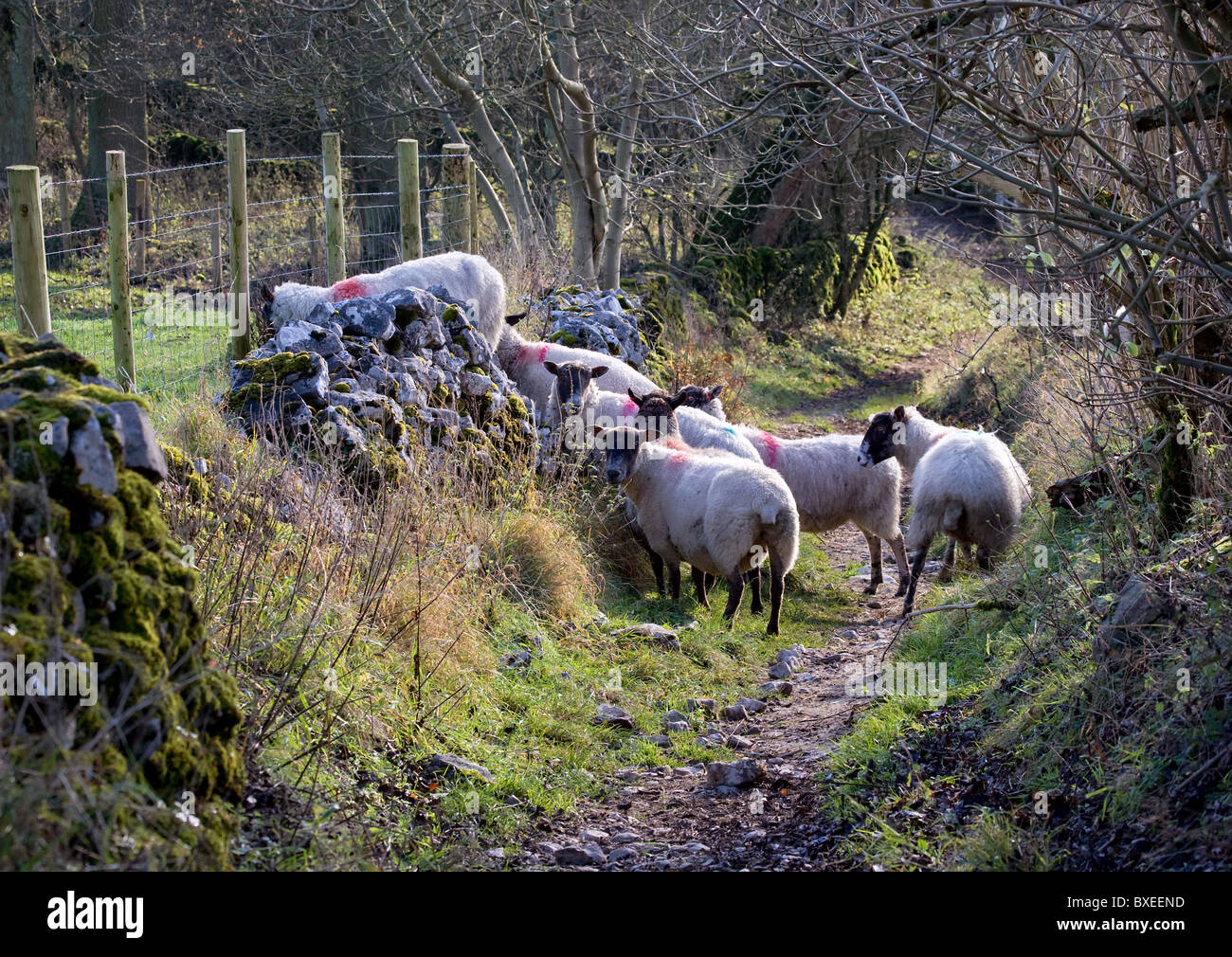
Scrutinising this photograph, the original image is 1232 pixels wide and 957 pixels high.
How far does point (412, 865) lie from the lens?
427cm

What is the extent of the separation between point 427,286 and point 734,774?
19.3 feet

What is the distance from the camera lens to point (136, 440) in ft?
11.6

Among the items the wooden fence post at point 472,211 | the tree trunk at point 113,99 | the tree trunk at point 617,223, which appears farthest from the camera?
the tree trunk at point 113,99

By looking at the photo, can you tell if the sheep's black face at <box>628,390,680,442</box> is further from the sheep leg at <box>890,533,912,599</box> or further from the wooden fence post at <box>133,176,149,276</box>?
the wooden fence post at <box>133,176,149,276</box>

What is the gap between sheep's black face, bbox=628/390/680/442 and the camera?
8898 mm

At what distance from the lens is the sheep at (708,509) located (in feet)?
25.4

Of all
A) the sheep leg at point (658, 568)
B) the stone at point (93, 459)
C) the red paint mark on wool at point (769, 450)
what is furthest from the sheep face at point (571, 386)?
the stone at point (93, 459)

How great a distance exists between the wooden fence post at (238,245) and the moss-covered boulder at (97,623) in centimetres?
541

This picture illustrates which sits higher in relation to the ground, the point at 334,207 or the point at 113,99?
the point at 113,99

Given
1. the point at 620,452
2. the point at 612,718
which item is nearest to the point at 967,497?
the point at 620,452

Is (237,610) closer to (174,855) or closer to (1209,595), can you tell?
(174,855)

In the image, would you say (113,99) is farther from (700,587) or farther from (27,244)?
(700,587)

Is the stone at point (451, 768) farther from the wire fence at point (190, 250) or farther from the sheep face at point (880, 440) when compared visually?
the sheep face at point (880, 440)

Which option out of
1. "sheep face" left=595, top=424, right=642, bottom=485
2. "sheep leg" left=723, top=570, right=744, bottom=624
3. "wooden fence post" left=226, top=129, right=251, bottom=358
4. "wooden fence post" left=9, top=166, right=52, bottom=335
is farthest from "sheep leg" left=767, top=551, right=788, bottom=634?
"wooden fence post" left=9, top=166, right=52, bottom=335
